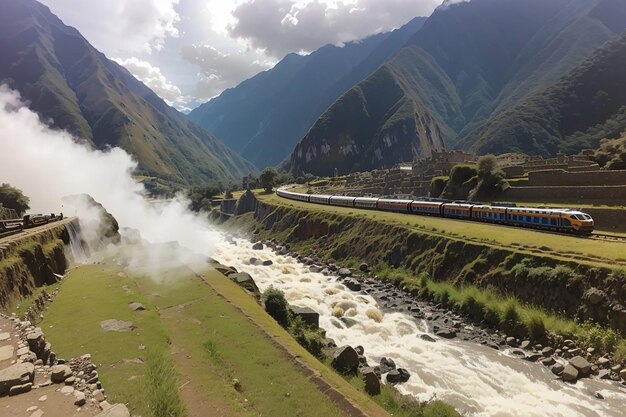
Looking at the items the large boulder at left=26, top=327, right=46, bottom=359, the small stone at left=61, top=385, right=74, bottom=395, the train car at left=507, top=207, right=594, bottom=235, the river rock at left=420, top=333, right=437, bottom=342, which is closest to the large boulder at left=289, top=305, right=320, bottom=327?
the river rock at left=420, top=333, right=437, bottom=342

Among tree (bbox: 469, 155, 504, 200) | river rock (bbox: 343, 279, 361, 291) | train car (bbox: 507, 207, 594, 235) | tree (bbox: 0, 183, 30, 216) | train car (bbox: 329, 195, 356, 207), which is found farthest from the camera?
train car (bbox: 329, 195, 356, 207)

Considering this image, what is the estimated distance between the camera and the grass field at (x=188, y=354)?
47.5ft

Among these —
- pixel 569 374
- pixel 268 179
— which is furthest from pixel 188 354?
pixel 268 179

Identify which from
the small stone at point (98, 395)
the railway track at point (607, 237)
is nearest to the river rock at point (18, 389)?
the small stone at point (98, 395)

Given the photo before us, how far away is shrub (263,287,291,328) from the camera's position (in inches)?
1065

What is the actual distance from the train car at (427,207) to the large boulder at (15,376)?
2188 inches

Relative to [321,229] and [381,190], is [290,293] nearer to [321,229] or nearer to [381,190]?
[321,229]

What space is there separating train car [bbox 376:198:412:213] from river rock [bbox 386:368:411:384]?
45.1 meters

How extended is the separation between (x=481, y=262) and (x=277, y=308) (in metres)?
20.9

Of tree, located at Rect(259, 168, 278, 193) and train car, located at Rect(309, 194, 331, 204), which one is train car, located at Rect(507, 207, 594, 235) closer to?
train car, located at Rect(309, 194, 331, 204)

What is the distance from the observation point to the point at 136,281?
33.0 meters

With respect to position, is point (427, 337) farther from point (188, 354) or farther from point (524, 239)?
point (188, 354)

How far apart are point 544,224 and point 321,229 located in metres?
38.3

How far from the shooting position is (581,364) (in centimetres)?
2314
